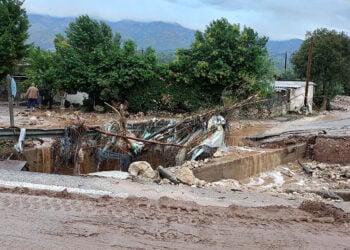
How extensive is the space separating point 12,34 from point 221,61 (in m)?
13.8

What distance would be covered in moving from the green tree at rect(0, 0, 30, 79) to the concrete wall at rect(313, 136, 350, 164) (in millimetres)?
20078

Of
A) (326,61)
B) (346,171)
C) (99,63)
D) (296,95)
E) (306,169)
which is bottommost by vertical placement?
(306,169)

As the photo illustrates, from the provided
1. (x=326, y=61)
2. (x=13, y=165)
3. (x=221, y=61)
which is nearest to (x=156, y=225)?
(x=13, y=165)

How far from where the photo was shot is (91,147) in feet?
38.1

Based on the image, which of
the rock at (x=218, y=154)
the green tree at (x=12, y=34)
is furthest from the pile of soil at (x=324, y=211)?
the green tree at (x=12, y=34)

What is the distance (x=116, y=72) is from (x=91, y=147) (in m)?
13.7

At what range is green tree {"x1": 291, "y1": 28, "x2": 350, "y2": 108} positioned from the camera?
36.3 metres

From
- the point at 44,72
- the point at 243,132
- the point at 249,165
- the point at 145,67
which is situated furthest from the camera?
the point at 44,72

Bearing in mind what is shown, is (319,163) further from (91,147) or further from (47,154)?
(47,154)

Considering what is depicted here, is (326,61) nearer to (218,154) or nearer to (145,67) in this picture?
(145,67)

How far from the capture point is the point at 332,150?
16469 mm

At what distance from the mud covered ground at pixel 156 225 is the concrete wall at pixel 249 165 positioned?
5250 mm

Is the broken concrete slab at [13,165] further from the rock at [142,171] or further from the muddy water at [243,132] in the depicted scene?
the muddy water at [243,132]

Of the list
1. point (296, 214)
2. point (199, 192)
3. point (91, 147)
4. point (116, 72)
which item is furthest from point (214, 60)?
point (296, 214)
